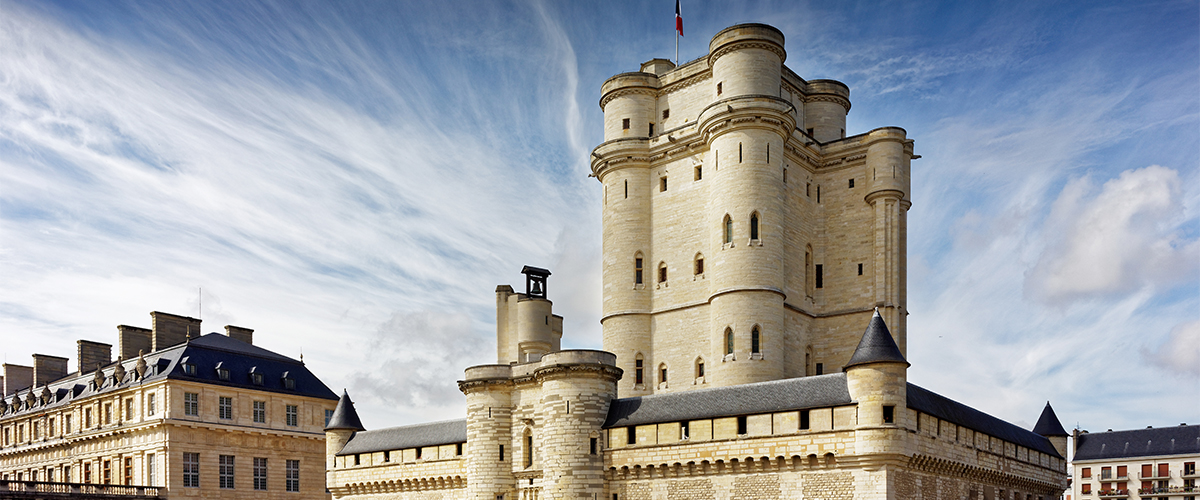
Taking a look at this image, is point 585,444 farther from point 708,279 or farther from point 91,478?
point 91,478

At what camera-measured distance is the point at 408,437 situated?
138ft

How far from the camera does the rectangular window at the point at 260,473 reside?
170ft

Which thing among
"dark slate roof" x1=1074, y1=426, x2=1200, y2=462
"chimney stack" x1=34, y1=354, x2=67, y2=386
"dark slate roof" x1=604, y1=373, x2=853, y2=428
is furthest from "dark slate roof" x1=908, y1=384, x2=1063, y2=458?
"chimney stack" x1=34, y1=354, x2=67, y2=386

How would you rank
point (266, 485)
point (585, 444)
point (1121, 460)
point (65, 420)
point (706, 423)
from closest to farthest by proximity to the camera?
point (706, 423), point (585, 444), point (266, 485), point (65, 420), point (1121, 460)

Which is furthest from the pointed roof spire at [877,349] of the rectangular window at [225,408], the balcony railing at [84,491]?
the rectangular window at [225,408]

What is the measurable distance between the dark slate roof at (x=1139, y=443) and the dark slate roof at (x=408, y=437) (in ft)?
202

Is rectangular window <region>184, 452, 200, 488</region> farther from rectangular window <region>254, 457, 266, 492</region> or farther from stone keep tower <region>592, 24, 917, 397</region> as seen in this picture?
stone keep tower <region>592, 24, 917, 397</region>

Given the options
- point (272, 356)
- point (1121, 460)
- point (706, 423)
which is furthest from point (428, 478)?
point (1121, 460)

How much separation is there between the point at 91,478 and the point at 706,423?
122 feet

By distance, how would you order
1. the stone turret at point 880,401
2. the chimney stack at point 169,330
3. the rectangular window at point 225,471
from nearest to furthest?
the stone turret at point 880,401
the rectangular window at point 225,471
the chimney stack at point 169,330

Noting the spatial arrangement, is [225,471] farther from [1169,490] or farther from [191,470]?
[1169,490]

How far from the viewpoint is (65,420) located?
5562 centimetres

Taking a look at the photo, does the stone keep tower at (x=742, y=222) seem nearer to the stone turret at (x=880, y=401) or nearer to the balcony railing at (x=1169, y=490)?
the stone turret at (x=880, y=401)

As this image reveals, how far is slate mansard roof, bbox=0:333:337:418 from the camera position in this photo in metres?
50.2
